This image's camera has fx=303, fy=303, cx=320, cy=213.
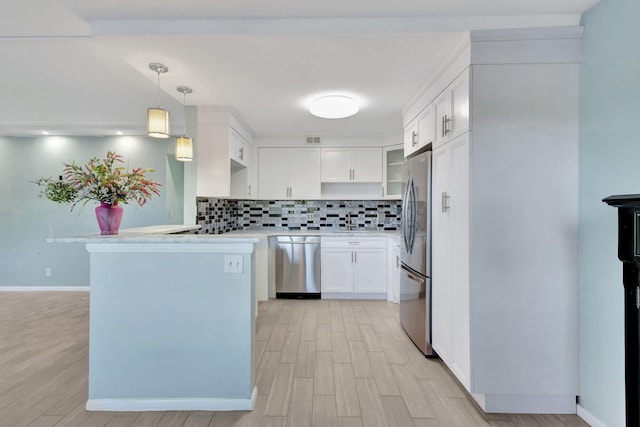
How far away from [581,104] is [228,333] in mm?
2531

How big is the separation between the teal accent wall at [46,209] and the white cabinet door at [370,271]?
2937mm

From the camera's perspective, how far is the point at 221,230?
161 inches

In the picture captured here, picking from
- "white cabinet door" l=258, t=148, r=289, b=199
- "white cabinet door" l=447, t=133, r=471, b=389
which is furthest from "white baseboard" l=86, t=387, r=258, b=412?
"white cabinet door" l=258, t=148, r=289, b=199

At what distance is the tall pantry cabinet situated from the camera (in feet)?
5.95

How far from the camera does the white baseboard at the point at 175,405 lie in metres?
1.85

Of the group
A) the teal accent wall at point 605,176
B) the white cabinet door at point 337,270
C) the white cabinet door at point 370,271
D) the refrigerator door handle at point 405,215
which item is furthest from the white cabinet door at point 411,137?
the white cabinet door at point 337,270

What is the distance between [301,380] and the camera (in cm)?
218

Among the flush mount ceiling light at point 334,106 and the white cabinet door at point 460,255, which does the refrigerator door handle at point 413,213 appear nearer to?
the white cabinet door at point 460,255

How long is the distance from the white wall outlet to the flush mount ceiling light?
1749mm

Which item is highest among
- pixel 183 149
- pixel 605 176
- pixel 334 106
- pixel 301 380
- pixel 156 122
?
pixel 334 106

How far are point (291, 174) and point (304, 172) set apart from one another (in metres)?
0.20

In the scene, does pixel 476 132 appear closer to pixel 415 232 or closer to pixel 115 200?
pixel 415 232

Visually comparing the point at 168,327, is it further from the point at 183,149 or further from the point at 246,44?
the point at 246,44

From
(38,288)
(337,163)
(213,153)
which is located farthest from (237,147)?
(38,288)
